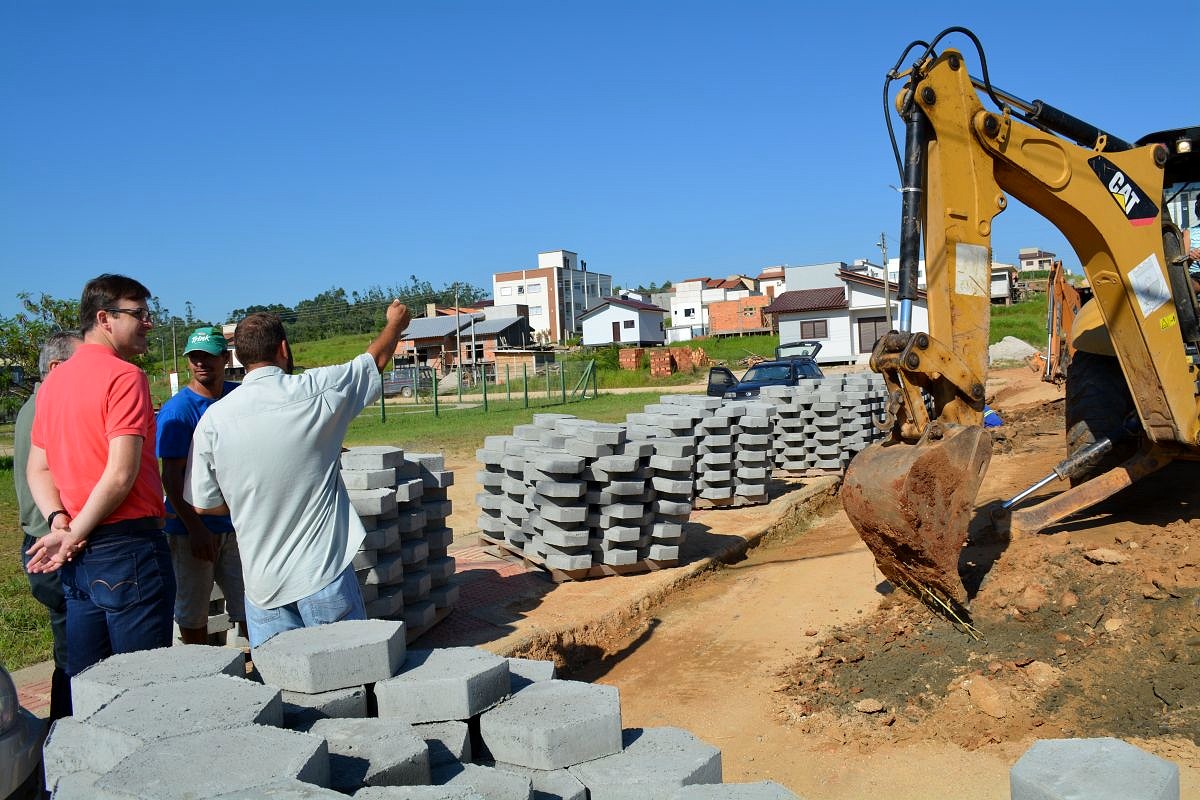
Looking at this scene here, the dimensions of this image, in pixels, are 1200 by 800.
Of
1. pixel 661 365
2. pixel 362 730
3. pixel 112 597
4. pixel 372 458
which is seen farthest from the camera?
pixel 661 365

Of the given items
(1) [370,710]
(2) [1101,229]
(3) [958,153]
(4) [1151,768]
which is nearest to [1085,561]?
(2) [1101,229]

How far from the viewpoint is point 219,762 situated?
250 centimetres

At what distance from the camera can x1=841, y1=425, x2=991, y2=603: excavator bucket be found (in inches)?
212

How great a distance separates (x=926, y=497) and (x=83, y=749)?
14.5ft

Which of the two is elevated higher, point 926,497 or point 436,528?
point 926,497

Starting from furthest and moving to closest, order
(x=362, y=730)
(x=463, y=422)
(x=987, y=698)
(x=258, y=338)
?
(x=463, y=422)
(x=987, y=698)
(x=258, y=338)
(x=362, y=730)

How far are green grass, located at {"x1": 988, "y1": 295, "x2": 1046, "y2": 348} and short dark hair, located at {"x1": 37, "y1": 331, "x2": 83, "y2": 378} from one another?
133ft

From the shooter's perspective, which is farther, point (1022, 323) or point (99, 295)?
point (1022, 323)

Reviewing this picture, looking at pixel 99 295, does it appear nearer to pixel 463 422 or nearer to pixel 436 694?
pixel 436 694

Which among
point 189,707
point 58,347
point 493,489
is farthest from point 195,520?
point 493,489

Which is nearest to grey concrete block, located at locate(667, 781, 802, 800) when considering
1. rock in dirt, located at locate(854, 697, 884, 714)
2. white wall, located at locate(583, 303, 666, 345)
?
rock in dirt, located at locate(854, 697, 884, 714)

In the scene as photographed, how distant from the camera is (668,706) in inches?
229

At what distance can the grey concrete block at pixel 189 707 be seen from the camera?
109 inches

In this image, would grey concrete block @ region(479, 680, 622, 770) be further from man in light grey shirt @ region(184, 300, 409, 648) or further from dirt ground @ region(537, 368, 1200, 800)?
dirt ground @ region(537, 368, 1200, 800)
